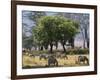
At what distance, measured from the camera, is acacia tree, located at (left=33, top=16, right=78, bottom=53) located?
209 cm

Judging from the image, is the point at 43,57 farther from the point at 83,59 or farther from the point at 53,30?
the point at 83,59

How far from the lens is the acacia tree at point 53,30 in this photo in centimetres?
209

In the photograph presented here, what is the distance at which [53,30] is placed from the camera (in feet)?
6.97

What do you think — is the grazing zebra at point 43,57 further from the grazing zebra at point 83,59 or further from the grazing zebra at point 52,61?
the grazing zebra at point 83,59

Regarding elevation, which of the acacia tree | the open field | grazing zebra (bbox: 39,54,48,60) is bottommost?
the open field

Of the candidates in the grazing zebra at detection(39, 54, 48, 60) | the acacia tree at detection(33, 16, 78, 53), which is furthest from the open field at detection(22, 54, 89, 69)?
the acacia tree at detection(33, 16, 78, 53)

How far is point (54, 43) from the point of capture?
2.13 meters

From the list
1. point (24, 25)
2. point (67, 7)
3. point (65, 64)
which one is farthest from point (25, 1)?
point (65, 64)

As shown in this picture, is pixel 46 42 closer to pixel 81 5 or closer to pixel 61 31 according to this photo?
pixel 61 31

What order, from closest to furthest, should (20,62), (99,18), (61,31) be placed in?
(20,62) < (61,31) < (99,18)

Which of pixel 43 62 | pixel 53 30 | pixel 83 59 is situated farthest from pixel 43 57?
pixel 83 59

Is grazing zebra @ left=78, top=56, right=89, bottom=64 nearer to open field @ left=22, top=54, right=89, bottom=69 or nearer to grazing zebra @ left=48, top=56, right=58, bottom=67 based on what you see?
open field @ left=22, top=54, right=89, bottom=69

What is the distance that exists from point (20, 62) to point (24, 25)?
0.37m

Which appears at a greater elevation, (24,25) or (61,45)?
(24,25)
